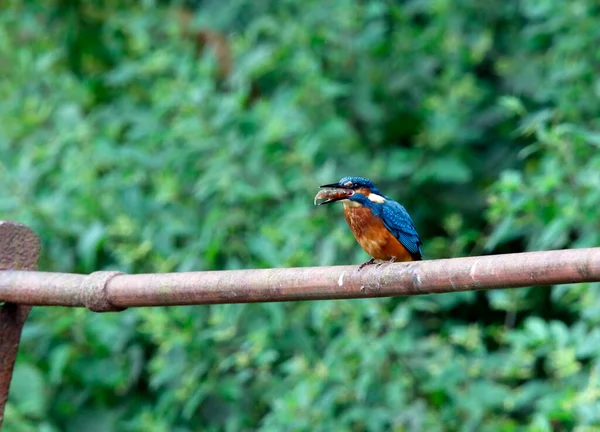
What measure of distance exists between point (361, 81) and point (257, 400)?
1656mm

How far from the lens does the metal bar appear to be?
5.93 feet

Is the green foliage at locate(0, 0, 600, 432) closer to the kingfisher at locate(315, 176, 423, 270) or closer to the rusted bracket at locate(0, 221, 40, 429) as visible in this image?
the kingfisher at locate(315, 176, 423, 270)

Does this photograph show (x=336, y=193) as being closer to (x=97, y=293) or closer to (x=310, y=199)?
(x=97, y=293)

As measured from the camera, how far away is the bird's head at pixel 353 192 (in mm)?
3081

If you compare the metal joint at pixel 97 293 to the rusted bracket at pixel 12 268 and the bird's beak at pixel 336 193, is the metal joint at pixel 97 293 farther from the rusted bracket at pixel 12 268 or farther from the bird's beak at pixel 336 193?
the bird's beak at pixel 336 193

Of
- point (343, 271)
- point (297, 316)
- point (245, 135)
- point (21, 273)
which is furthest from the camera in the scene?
point (245, 135)

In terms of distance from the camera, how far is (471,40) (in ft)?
16.2

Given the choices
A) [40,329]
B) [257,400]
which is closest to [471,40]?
[257,400]

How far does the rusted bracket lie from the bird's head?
921 mm

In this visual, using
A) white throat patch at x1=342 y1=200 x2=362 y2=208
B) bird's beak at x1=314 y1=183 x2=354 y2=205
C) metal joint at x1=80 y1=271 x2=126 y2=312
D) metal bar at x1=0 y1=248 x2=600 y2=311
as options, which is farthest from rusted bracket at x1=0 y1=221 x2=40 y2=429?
white throat patch at x1=342 y1=200 x2=362 y2=208

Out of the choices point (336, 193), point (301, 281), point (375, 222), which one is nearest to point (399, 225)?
point (375, 222)

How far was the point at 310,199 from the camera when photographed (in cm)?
431

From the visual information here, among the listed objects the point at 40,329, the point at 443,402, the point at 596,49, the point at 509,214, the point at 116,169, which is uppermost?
the point at 596,49

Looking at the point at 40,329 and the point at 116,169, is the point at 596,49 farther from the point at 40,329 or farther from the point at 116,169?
the point at 40,329
